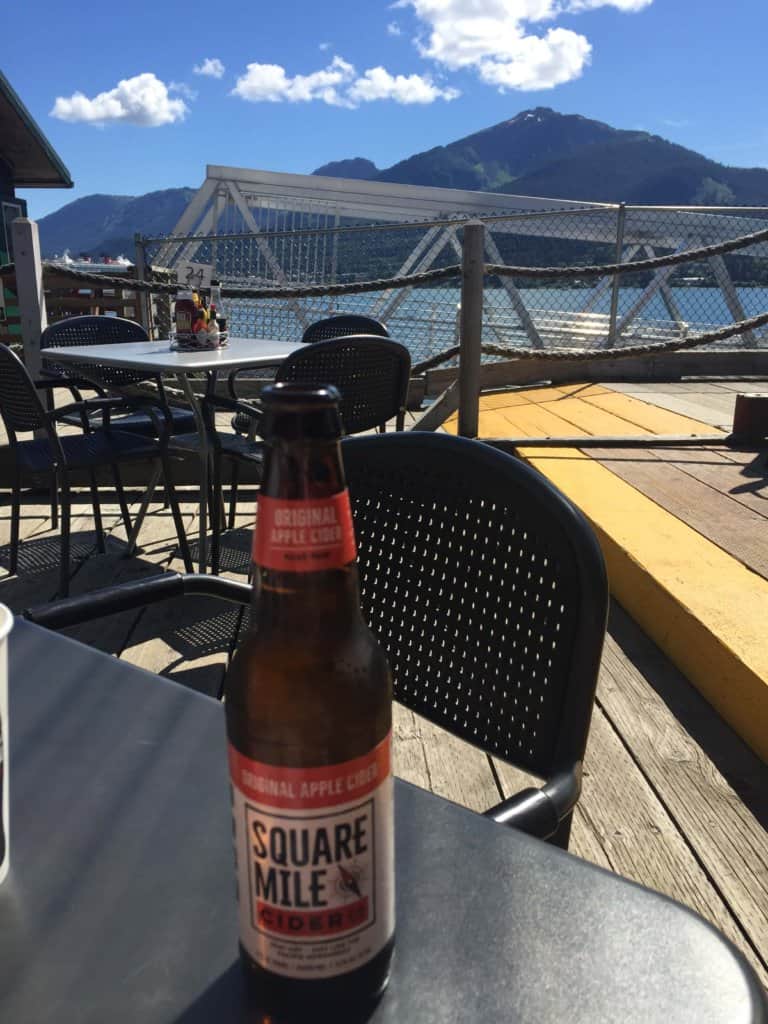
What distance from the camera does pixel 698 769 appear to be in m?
1.70

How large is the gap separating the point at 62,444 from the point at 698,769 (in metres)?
2.46

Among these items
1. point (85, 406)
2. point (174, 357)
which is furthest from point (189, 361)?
point (85, 406)

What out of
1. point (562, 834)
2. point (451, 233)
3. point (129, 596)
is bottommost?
point (562, 834)

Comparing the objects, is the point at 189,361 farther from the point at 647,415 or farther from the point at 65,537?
the point at 647,415

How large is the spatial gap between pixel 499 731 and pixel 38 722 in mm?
541

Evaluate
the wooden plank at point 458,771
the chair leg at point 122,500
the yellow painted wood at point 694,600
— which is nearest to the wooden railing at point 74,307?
the chair leg at point 122,500

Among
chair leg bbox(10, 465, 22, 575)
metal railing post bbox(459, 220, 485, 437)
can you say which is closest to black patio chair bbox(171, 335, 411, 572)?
chair leg bbox(10, 465, 22, 575)

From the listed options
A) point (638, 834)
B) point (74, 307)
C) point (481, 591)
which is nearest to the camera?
point (481, 591)

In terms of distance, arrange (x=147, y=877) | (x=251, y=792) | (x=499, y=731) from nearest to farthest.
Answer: (x=251, y=792) < (x=147, y=877) < (x=499, y=731)

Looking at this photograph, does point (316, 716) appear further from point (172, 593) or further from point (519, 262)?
point (519, 262)

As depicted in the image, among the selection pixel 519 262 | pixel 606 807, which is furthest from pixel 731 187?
pixel 606 807

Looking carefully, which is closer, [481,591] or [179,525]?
[481,591]

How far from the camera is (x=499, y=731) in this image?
1004 millimetres

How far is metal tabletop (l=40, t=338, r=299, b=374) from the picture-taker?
2.75 meters
